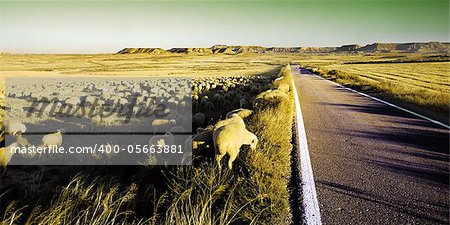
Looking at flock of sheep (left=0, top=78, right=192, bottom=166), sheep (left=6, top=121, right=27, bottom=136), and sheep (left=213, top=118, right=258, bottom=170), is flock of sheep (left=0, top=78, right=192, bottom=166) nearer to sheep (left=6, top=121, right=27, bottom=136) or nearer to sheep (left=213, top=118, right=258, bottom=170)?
sheep (left=6, top=121, right=27, bottom=136)

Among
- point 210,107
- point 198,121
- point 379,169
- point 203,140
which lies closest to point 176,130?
→ point 198,121

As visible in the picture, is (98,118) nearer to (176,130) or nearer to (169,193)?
(176,130)

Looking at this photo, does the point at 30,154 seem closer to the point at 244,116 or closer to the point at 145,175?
the point at 145,175

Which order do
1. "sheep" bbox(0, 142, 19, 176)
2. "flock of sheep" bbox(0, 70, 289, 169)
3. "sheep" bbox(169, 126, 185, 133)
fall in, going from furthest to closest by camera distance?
"sheep" bbox(169, 126, 185, 133)
"sheep" bbox(0, 142, 19, 176)
"flock of sheep" bbox(0, 70, 289, 169)

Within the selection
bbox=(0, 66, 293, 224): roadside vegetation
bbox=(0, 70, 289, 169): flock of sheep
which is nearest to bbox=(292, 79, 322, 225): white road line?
bbox=(0, 66, 293, 224): roadside vegetation

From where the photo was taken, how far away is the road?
3.67m

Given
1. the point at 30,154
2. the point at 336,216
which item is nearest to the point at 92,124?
the point at 30,154

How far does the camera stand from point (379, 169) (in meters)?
5.03

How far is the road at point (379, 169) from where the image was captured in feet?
12.0

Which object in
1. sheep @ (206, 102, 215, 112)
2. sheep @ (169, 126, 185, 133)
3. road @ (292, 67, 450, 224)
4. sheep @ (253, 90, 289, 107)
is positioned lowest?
road @ (292, 67, 450, 224)

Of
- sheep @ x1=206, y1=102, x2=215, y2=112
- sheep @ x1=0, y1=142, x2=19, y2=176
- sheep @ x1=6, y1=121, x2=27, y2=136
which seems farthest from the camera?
sheep @ x1=206, y1=102, x2=215, y2=112

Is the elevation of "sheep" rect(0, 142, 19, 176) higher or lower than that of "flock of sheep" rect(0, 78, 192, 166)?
lower

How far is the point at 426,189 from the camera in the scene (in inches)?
170

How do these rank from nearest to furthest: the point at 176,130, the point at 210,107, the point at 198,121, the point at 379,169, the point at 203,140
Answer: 1. the point at 379,169
2. the point at 203,140
3. the point at 176,130
4. the point at 198,121
5. the point at 210,107
